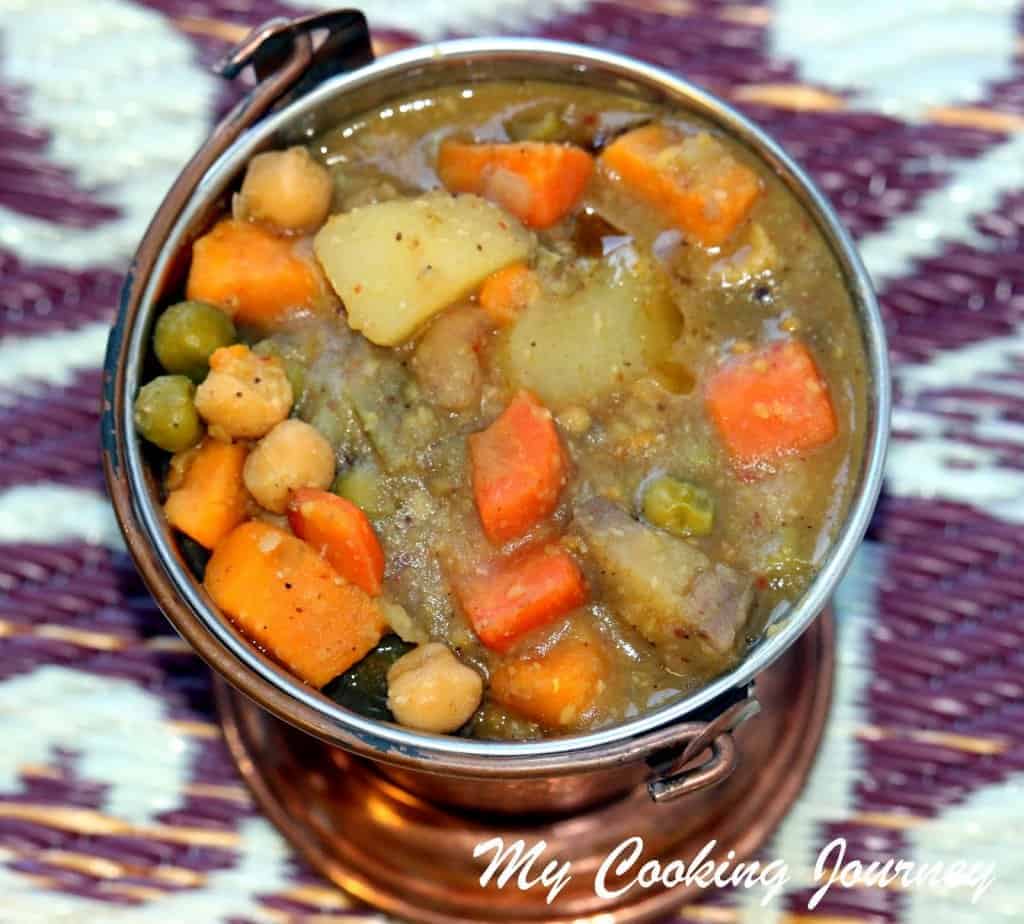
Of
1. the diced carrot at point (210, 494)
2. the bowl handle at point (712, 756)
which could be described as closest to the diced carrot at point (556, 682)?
the bowl handle at point (712, 756)

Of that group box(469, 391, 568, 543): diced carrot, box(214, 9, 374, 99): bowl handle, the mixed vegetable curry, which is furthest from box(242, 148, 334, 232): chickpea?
box(469, 391, 568, 543): diced carrot

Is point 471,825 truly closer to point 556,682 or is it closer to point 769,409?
point 556,682

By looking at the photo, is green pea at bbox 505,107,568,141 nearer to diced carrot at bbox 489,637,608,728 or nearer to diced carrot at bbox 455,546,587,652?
diced carrot at bbox 455,546,587,652

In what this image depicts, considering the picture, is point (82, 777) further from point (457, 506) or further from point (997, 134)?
point (997, 134)

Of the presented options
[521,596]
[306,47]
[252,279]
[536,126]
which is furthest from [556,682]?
[306,47]

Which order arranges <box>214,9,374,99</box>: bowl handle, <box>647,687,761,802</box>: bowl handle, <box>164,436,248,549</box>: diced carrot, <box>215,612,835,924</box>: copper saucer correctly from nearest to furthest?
<box>647,687,761,802</box>: bowl handle < <box>164,436,248,549</box>: diced carrot < <box>214,9,374,99</box>: bowl handle < <box>215,612,835,924</box>: copper saucer

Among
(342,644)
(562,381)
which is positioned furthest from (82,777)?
(562,381)
